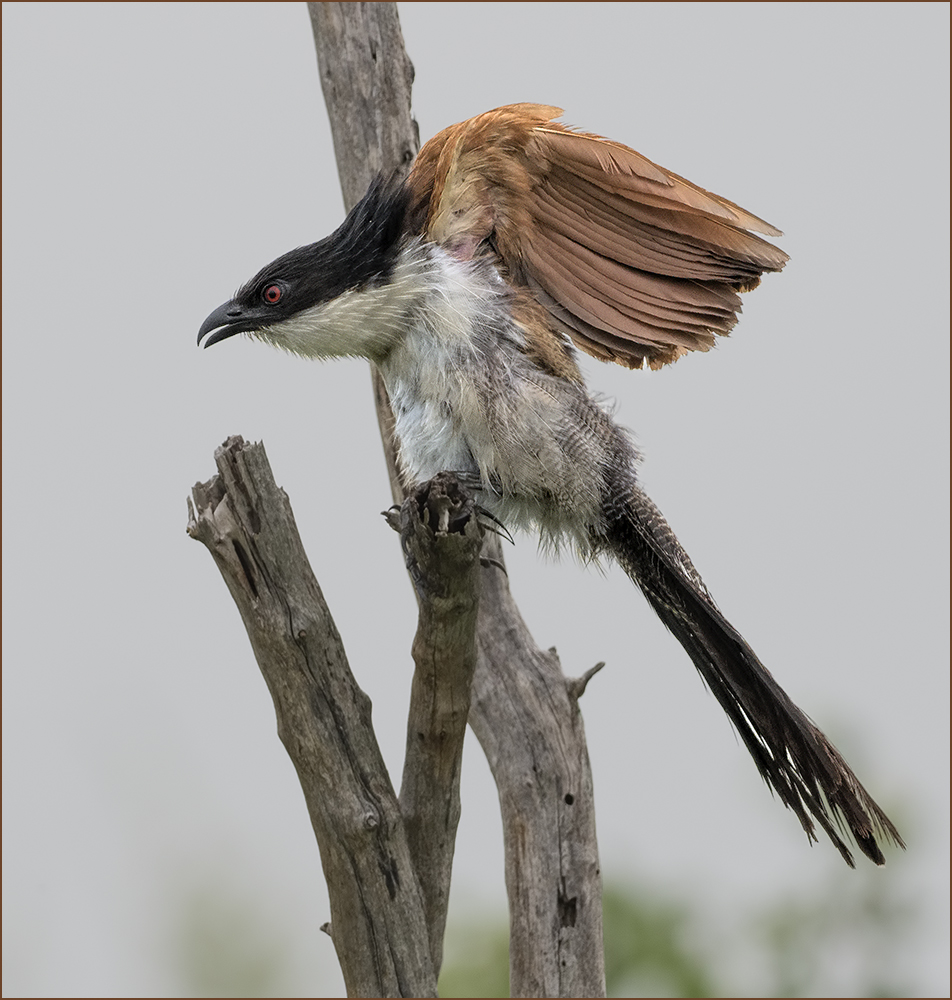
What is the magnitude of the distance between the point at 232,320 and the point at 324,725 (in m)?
0.96

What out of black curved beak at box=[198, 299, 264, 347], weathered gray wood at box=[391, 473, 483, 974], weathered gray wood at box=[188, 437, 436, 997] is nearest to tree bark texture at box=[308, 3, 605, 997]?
weathered gray wood at box=[391, 473, 483, 974]

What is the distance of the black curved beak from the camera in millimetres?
2555

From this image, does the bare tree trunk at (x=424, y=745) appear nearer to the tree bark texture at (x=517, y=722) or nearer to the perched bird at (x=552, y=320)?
the tree bark texture at (x=517, y=722)

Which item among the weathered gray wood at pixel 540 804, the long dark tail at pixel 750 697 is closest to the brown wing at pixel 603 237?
the long dark tail at pixel 750 697

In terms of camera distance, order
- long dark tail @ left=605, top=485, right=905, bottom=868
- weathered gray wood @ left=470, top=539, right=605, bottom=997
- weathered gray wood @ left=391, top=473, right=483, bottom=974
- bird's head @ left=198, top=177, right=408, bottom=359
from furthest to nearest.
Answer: weathered gray wood @ left=470, top=539, right=605, bottom=997 < bird's head @ left=198, top=177, right=408, bottom=359 < long dark tail @ left=605, top=485, right=905, bottom=868 < weathered gray wood @ left=391, top=473, right=483, bottom=974

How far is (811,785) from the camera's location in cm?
237

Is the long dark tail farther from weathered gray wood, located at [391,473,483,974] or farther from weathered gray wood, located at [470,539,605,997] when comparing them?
weathered gray wood, located at [470,539,605,997]

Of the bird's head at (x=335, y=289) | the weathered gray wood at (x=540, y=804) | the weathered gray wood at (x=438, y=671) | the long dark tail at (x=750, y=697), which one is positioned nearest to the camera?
the weathered gray wood at (x=438, y=671)

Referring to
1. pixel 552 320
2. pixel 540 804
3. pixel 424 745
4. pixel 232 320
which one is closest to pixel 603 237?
pixel 552 320

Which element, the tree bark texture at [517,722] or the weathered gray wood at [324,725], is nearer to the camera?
the weathered gray wood at [324,725]

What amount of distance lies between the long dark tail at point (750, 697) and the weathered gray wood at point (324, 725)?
709 millimetres

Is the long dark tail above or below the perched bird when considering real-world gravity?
below

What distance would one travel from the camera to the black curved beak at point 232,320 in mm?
2555

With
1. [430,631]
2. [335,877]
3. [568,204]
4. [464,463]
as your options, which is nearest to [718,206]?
[568,204]
